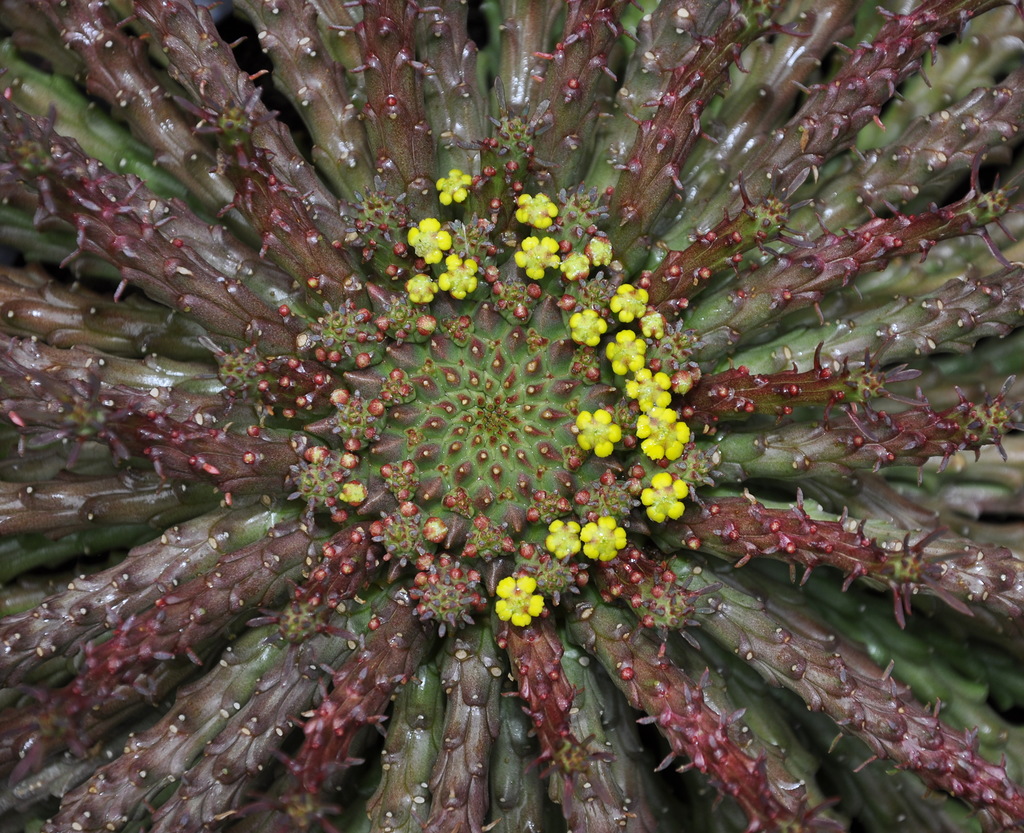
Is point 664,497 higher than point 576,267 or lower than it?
lower

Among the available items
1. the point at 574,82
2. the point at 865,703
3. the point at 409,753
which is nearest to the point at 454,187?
the point at 574,82

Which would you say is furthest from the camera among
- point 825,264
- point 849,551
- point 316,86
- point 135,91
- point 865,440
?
point 135,91

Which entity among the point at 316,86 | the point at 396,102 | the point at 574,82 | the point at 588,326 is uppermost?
the point at 316,86

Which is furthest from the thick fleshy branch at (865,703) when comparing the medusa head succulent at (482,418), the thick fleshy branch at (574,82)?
the thick fleshy branch at (574,82)

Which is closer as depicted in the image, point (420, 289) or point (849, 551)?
point (849, 551)

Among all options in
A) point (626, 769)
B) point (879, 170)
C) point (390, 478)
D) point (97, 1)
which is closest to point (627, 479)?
point (390, 478)

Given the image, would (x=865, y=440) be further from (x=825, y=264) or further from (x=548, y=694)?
(x=548, y=694)

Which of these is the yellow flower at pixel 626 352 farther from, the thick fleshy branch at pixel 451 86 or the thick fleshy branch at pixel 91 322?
the thick fleshy branch at pixel 91 322
